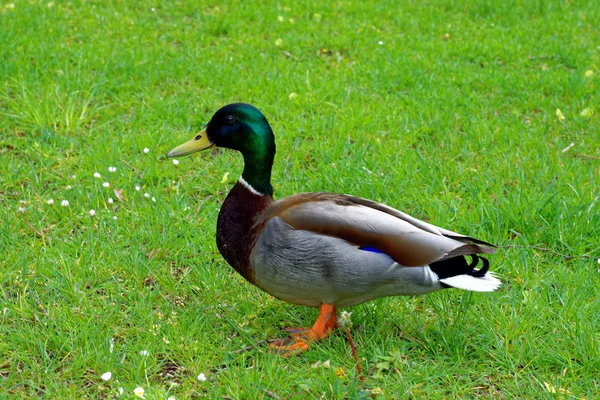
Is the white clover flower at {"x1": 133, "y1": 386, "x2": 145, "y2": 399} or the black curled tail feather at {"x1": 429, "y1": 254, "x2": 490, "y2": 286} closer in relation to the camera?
the white clover flower at {"x1": 133, "y1": 386, "x2": 145, "y2": 399}

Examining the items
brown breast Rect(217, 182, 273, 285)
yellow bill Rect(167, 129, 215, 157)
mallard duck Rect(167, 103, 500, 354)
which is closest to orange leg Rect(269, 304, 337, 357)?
mallard duck Rect(167, 103, 500, 354)

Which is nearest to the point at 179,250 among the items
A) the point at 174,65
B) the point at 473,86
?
the point at 174,65

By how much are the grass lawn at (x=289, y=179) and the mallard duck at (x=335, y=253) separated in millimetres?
243

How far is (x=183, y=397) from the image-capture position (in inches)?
99.2

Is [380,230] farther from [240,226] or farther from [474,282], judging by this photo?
[240,226]

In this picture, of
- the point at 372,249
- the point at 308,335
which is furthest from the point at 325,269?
the point at 308,335

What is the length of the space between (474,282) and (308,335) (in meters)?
0.70

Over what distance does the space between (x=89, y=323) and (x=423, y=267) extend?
4.48 feet

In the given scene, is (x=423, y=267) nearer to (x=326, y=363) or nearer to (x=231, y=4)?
(x=326, y=363)

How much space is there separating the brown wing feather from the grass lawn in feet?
1.28

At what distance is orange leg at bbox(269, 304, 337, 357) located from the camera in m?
2.78

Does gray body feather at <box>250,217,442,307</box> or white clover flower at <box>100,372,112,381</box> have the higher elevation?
gray body feather at <box>250,217,442,307</box>

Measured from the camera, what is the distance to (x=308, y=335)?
2838 millimetres

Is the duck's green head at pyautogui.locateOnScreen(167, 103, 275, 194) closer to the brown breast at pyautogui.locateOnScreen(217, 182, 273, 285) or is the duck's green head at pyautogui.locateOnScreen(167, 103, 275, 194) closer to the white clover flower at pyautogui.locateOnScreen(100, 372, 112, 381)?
the brown breast at pyautogui.locateOnScreen(217, 182, 273, 285)
